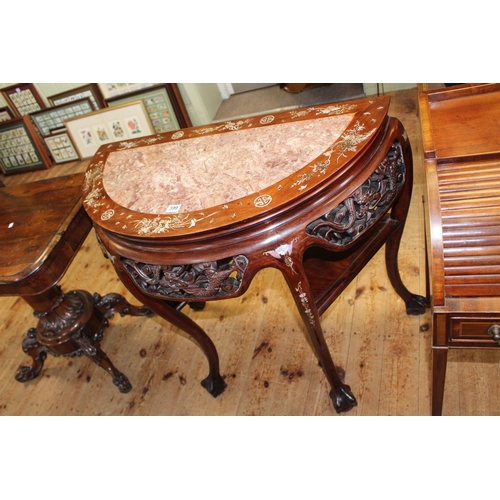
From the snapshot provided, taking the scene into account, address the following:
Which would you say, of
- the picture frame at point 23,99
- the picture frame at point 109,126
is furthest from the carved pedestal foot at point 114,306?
the picture frame at point 23,99

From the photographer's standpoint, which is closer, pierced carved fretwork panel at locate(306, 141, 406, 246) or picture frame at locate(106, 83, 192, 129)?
pierced carved fretwork panel at locate(306, 141, 406, 246)

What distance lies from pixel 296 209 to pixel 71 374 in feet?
4.88

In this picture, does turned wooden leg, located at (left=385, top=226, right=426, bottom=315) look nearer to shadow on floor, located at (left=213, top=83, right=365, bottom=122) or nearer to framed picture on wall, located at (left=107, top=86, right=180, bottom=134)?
shadow on floor, located at (left=213, top=83, right=365, bottom=122)

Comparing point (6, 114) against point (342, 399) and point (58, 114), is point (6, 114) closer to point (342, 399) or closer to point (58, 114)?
point (58, 114)

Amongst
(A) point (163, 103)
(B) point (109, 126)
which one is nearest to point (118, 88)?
(B) point (109, 126)

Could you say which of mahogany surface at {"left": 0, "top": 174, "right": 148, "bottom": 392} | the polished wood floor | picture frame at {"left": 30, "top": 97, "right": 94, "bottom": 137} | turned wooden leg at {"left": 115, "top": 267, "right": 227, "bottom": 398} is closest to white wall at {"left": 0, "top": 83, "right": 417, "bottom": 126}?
picture frame at {"left": 30, "top": 97, "right": 94, "bottom": 137}

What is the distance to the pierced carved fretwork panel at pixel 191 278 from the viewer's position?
3.83 feet

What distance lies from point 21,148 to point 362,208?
3.80 metres

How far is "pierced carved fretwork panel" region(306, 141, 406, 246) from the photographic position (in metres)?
1.14

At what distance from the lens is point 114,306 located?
2.07 metres

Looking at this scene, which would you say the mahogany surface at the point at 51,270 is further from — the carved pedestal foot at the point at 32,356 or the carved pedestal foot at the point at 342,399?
the carved pedestal foot at the point at 342,399

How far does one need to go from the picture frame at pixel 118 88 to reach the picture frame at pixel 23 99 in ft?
2.18

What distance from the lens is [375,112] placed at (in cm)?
128

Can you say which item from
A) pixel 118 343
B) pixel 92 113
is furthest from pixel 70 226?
pixel 92 113
